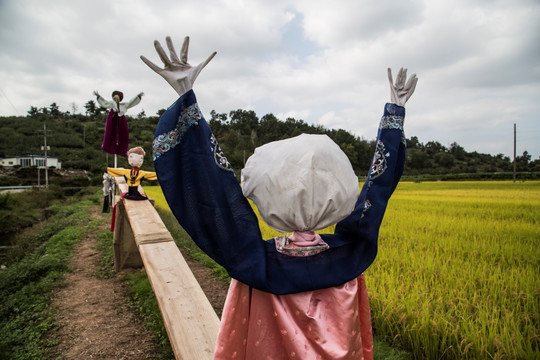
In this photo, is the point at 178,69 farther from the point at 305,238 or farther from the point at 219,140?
the point at 219,140

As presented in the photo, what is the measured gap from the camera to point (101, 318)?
3.72 m

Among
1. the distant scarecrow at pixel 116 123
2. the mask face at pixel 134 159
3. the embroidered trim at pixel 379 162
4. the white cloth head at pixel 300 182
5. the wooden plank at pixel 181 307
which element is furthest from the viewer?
the mask face at pixel 134 159

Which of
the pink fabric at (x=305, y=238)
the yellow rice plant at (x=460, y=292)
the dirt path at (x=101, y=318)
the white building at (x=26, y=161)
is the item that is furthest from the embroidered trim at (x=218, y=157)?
the white building at (x=26, y=161)

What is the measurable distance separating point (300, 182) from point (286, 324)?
567 millimetres

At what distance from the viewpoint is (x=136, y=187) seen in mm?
5000

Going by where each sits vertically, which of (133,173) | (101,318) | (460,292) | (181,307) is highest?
(133,173)

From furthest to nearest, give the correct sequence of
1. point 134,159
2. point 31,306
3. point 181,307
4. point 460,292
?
point 134,159 < point 31,306 < point 460,292 < point 181,307

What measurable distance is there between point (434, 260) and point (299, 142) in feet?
11.5

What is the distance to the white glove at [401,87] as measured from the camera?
1472mm

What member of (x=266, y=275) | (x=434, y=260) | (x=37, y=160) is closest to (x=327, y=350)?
(x=266, y=275)

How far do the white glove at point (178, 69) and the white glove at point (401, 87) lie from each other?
864 millimetres

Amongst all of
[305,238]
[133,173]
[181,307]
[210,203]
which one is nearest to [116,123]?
[133,173]

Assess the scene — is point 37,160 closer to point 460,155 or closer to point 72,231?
point 72,231

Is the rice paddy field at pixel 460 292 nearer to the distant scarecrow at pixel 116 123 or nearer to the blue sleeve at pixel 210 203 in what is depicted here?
the blue sleeve at pixel 210 203
